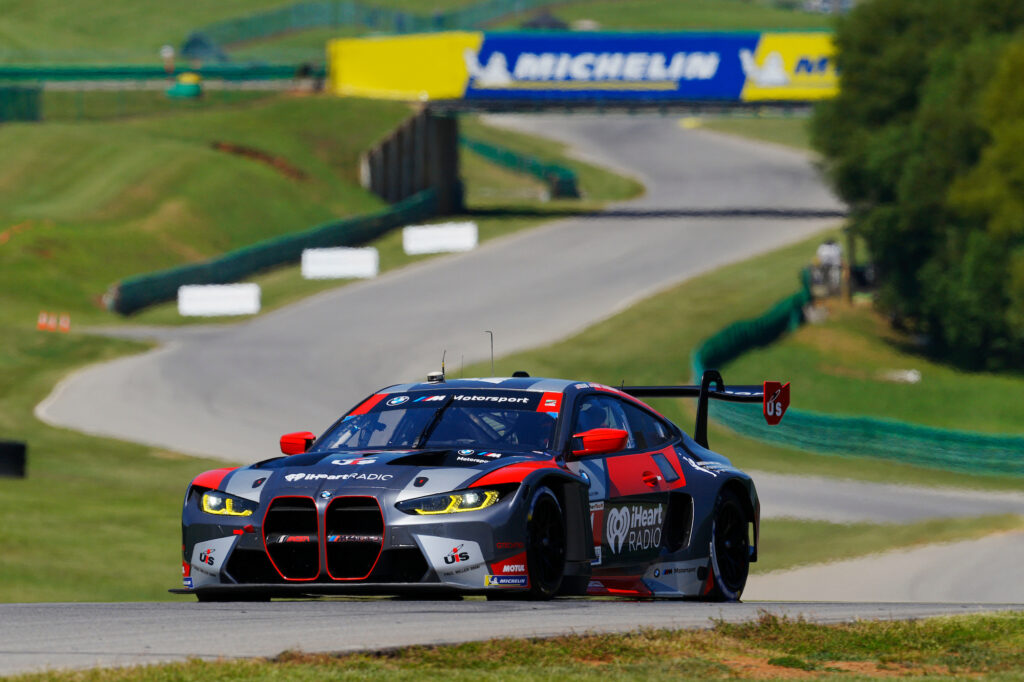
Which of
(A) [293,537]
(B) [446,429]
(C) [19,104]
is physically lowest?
(A) [293,537]

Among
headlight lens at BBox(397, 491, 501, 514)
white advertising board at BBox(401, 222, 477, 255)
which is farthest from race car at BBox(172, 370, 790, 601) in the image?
white advertising board at BBox(401, 222, 477, 255)

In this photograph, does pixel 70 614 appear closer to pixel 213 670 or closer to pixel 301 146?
pixel 213 670

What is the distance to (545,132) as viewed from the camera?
123812mm

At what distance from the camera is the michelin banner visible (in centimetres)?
7031

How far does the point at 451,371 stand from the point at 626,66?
104 ft

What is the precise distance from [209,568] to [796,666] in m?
3.80

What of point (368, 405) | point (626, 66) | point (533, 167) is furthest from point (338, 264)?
point (368, 405)

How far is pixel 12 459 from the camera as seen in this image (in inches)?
945

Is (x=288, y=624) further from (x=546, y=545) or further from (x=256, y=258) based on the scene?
(x=256, y=258)

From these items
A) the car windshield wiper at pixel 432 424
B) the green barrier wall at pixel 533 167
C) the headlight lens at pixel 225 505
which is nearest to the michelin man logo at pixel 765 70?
the green barrier wall at pixel 533 167

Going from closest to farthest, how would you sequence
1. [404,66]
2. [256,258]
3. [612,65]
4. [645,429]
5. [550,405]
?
[550,405] < [645,429] < [256,258] < [612,65] < [404,66]

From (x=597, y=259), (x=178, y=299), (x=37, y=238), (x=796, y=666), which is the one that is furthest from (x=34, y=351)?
(x=796, y=666)

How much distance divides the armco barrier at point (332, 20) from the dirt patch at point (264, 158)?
181 ft

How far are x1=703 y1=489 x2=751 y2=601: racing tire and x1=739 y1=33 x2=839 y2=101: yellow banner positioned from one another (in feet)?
192
